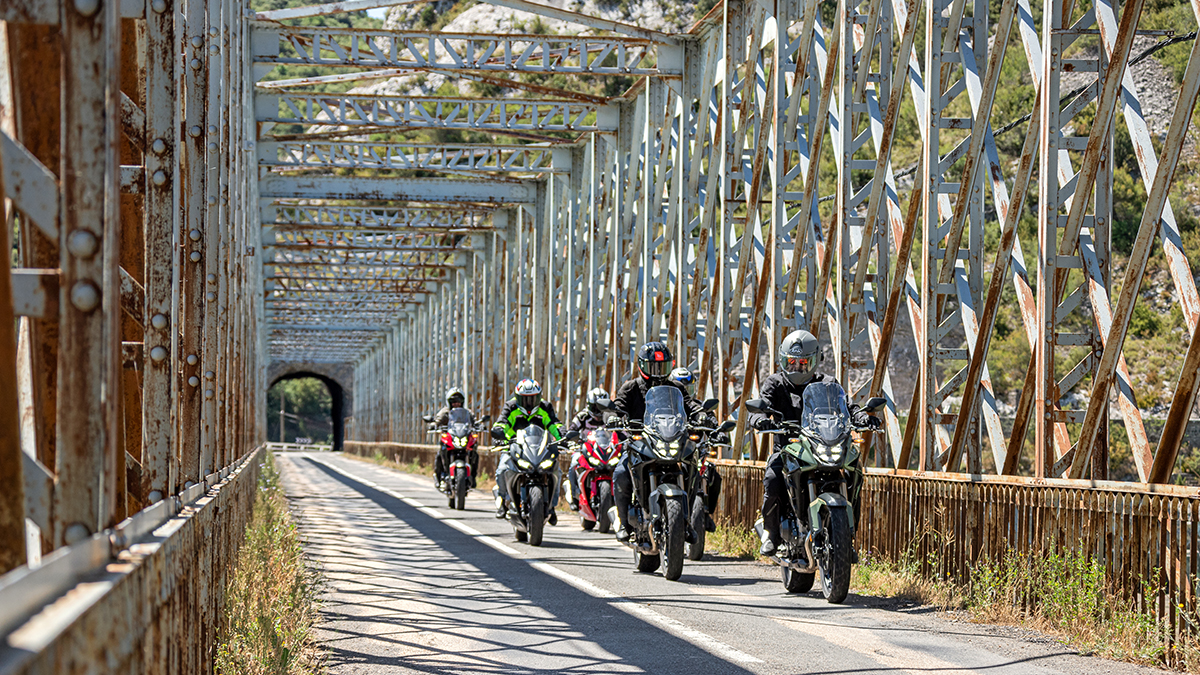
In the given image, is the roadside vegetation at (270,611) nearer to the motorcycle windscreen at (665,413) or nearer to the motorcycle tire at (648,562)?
the motorcycle tire at (648,562)

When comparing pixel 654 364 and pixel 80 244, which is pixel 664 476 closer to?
pixel 654 364

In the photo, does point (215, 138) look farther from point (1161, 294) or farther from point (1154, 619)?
point (1161, 294)

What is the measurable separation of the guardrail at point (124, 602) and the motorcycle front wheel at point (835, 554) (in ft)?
13.9

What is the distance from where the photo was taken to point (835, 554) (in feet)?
29.5

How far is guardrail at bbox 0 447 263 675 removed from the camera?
77.2 inches

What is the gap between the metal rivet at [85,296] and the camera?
2.71 metres

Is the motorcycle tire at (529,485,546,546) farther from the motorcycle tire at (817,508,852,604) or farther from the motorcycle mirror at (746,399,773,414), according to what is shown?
the motorcycle tire at (817,508,852,604)

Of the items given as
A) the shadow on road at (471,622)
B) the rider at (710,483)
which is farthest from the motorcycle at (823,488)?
the shadow on road at (471,622)

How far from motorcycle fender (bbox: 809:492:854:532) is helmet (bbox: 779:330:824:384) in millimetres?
1281

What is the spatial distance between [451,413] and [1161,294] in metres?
20.2

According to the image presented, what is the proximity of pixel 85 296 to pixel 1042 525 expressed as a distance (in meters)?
6.91

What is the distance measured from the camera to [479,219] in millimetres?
38562

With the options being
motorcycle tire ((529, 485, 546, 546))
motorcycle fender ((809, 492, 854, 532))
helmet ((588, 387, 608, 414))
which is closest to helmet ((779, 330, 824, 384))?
motorcycle fender ((809, 492, 854, 532))

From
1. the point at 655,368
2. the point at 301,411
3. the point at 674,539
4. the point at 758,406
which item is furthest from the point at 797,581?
the point at 301,411
